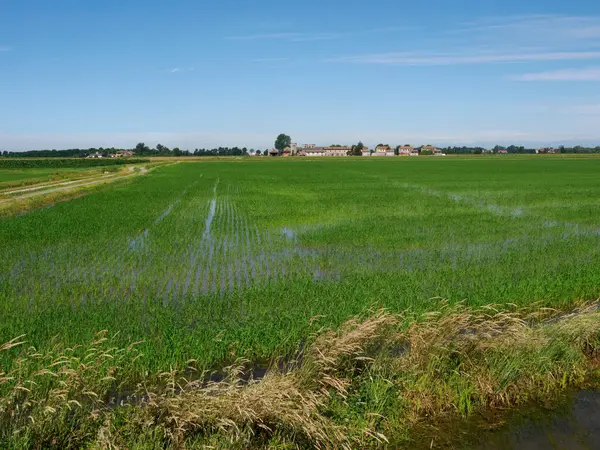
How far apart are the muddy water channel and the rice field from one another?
8.92 feet

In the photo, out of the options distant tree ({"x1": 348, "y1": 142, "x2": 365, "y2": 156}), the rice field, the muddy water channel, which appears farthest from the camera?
distant tree ({"x1": 348, "y1": 142, "x2": 365, "y2": 156})

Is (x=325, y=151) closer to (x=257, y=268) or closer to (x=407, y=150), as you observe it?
(x=407, y=150)

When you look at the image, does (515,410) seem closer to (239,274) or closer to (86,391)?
(86,391)

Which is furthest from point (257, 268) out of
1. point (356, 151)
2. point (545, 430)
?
point (356, 151)

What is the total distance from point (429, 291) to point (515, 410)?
4.61m

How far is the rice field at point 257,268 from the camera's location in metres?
8.76

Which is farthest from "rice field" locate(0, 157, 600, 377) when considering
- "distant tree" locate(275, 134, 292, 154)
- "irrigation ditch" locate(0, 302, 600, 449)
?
"distant tree" locate(275, 134, 292, 154)

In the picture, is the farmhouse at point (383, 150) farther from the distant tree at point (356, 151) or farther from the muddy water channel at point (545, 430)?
the muddy water channel at point (545, 430)

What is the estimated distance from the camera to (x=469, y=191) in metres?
35.8

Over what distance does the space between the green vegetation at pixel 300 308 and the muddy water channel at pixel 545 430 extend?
14.4 inches

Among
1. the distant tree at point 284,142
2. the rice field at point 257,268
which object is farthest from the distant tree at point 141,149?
the rice field at point 257,268

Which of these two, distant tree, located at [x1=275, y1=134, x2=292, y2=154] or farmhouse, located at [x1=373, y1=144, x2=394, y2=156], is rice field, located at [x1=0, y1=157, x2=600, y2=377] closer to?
farmhouse, located at [x1=373, y1=144, x2=394, y2=156]

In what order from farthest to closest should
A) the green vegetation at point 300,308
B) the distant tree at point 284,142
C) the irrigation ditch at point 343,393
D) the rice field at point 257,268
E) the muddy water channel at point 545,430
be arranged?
the distant tree at point 284,142 < the rice field at point 257,268 < the muddy water channel at point 545,430 < the green vegetation at point 300,308 < the irrigation ditch at point 343,393

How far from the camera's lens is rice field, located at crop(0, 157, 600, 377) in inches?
345
